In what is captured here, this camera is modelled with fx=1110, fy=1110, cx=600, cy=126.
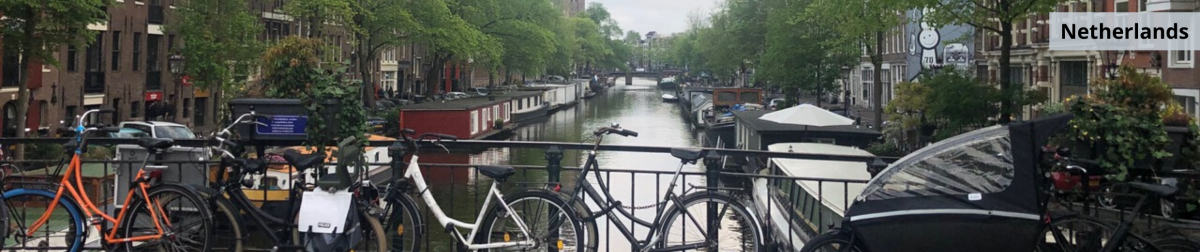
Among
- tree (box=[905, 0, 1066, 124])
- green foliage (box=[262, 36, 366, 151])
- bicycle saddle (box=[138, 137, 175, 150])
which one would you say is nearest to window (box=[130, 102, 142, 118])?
tree (box=[905, 0, 1066, 124])

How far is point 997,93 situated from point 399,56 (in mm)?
54924

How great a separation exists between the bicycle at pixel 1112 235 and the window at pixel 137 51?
3717 cm

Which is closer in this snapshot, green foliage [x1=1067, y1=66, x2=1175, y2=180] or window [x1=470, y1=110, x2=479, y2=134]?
green foliage [x1=1067, y1=66, x2=1175, y2=180]

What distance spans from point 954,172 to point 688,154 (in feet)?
5.43

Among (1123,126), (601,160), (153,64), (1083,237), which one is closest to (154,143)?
(1083,237)

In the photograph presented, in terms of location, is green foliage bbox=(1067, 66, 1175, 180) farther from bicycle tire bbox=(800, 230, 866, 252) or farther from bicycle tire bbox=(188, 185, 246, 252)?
bicycle tire bbox=(188, 185, 246, 252)

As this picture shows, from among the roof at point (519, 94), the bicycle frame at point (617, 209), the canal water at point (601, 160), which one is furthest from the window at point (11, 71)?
the roof at point (519, 94)

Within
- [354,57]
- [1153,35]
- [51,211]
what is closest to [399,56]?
[354,57]

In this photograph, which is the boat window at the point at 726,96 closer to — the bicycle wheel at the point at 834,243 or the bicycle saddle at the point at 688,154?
the bicycle saddle at the point at 688,154

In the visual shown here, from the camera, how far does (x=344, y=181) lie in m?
6.60

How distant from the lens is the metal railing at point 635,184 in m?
7.28

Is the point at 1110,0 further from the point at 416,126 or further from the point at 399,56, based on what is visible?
the point at 399,56

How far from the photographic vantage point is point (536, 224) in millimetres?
7016

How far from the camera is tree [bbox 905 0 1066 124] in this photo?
786 inches
